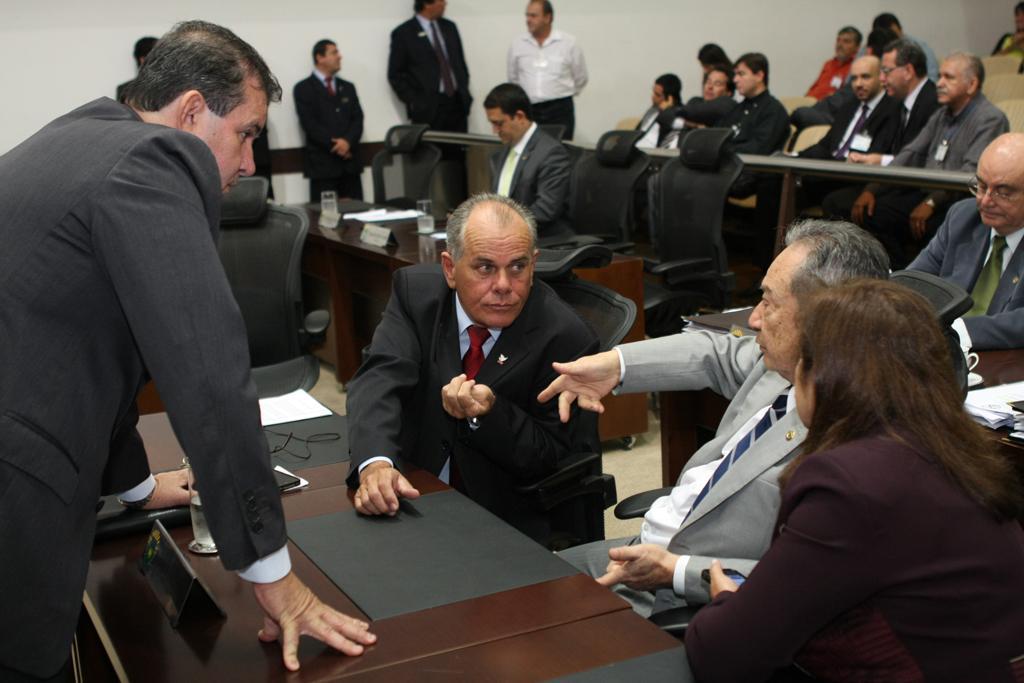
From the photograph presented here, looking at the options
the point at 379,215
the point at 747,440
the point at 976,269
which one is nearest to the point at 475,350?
the point at 747,440

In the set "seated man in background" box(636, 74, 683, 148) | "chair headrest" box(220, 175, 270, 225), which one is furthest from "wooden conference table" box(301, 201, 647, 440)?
"seated man in background" box(636, 74, 683, 148)

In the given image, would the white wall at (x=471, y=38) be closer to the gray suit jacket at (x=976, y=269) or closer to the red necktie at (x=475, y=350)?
the gray suit jacket at (x=976, y=269)

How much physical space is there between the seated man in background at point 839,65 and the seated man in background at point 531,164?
15.5 ft

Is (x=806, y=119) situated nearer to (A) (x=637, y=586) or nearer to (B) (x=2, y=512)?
(A) (x=637, y=586)

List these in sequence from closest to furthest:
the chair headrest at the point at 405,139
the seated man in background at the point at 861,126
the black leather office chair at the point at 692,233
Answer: the black leather office chair at the point at 692,233 → the seated man in background at the point at 861,126 → the chair headrest at the point at 405,139

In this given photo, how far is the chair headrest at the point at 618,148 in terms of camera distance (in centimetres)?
522

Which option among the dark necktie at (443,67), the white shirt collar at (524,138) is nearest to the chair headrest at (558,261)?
the white shirt collar at (524,138)

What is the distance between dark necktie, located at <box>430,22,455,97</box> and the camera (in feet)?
28.4

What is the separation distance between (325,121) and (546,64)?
186 centimetres

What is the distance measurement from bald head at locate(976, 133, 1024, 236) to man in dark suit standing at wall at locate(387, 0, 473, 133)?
6.22 m

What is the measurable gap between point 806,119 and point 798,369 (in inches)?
276

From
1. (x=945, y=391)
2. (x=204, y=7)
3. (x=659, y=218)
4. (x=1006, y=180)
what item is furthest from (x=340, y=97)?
(x=945, y=391)

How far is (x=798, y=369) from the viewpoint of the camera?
141 cm

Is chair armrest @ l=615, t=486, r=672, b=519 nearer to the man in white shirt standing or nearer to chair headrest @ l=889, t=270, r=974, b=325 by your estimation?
chair headrest @ l=889, t=270, r=974, b=325
